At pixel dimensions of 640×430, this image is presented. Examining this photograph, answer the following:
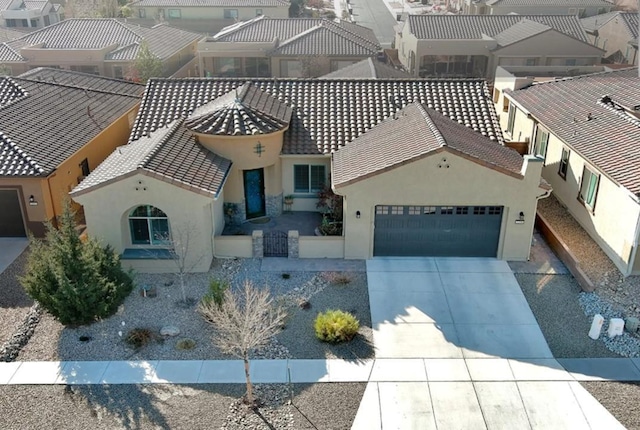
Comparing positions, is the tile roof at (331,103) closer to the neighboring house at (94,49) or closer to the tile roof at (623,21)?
the neighboring house at (94,49)

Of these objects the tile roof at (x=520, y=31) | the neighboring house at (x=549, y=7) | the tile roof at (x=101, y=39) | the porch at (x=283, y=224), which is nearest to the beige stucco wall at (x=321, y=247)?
the porch at (x=283, y=224)

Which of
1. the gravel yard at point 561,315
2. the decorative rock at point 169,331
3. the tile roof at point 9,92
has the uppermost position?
the tile roof at point 9,92

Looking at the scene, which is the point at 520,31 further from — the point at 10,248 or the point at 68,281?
the point at 68,281

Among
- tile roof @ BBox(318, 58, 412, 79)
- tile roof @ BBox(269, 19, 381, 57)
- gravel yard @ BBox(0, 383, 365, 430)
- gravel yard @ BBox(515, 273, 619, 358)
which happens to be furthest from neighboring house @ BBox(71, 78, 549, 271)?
tile roof @ BBox(269, 19, 381, 57)

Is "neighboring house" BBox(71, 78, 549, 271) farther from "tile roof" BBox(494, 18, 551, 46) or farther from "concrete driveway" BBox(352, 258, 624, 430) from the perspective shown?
"tile roof" BBox(494, 18, 551, 46)

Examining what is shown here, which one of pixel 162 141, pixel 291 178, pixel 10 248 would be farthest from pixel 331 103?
pixel 10 248

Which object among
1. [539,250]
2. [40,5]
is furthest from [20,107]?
[40,5]

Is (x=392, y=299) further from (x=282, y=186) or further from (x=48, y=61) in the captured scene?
(x=48, y=61)
